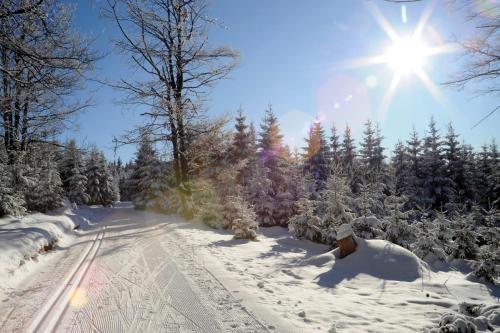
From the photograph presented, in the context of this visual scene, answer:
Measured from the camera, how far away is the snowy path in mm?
4152

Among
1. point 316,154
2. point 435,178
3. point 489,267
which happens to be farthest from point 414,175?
point 489,267

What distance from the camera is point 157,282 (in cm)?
594

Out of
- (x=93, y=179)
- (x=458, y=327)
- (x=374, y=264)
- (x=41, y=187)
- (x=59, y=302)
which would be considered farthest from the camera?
(x=93, y=179)

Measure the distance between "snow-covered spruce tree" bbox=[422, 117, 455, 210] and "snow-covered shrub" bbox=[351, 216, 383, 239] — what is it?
2207cm

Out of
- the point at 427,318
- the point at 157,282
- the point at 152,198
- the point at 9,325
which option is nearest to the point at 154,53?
A: the point at 157,282

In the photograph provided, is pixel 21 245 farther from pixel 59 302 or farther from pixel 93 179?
pixel 93 179

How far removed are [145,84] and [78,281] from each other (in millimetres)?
11879

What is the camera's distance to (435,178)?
106ft

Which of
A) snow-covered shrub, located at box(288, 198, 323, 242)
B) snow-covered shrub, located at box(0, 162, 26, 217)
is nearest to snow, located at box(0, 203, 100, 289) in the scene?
snow-covered shrub, located at box(0, 162, 26, 217)

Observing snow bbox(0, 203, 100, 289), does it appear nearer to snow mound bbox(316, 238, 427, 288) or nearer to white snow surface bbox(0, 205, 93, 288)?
white snow surface bbox(0, 205, 93, 288)

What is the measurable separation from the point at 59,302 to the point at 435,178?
3453 centimetres

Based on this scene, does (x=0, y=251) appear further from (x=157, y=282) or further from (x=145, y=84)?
(x=145, y=84)

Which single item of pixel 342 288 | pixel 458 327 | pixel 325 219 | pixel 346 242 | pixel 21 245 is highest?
pixel 21 245

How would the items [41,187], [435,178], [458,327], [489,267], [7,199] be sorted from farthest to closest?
1. [435,178]
2. [41,187]
3. [7,199]
4. [489,267]
5. [458,327]
